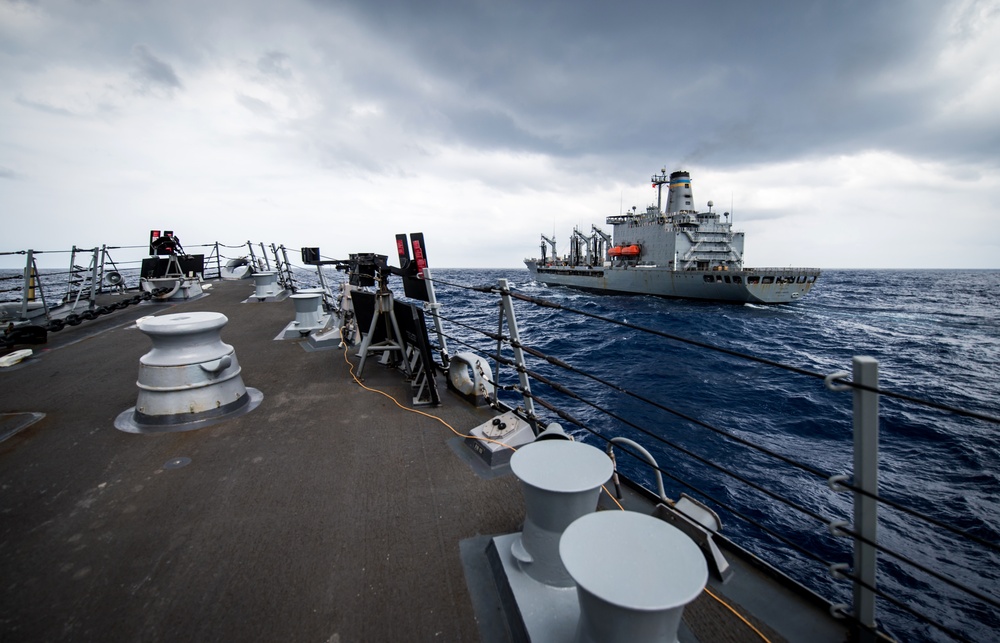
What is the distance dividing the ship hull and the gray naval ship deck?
33180mm

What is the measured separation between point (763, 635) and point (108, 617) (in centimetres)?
292

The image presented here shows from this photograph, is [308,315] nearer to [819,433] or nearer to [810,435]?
[810,435]

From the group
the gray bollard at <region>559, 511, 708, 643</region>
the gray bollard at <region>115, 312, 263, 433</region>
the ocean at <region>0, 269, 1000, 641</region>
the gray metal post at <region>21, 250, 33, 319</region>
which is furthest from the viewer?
the gray metal post at <region>21, 250, 33, 319</region>

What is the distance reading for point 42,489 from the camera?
2.76 metres

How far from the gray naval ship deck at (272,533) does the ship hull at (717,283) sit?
33.2m

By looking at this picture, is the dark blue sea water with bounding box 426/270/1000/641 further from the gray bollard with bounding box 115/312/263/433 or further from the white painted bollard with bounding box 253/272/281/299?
the white painted bollard with bounding box 253/272/281/299

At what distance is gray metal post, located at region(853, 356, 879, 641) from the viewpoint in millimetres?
1499

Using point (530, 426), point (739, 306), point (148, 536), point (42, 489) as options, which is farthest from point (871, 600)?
point (739, 306)

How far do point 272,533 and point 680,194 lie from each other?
147 ft

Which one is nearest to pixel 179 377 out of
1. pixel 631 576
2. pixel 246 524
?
pixel 246 524

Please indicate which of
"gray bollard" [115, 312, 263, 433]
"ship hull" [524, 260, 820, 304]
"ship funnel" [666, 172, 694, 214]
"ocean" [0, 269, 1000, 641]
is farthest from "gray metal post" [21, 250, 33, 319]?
"ship funnel" [666, 172, 694, 214]

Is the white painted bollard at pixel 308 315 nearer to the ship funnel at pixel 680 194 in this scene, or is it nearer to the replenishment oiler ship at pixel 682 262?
the replenishment oiler ship at pixel 682 262

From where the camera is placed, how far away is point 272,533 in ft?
7.85

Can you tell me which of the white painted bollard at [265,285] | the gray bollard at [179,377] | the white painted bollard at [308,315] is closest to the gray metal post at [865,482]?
the gray bollard at [179,377]
